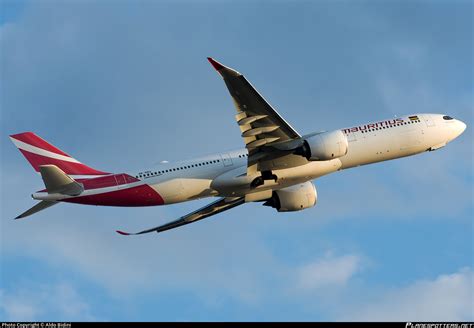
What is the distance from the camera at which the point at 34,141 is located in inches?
2415

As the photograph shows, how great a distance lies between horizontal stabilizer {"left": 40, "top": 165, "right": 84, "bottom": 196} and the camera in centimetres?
5534

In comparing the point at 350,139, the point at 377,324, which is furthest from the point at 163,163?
the point at 377,324

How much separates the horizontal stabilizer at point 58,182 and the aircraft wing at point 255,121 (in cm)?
1220

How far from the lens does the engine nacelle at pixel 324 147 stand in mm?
57250

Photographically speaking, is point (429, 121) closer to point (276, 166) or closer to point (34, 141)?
point (276, 166)

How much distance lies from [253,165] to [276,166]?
64.6 inches

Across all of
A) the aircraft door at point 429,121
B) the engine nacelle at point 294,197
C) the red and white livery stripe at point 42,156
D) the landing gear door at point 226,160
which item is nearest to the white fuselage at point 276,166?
the landing gear door at point 226,160

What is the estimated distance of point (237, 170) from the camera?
6034 cm

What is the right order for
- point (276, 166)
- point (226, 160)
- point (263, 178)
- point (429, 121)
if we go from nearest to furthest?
point (276, 166) → point (263, 178) → point (226, 160) → point (429, 121)

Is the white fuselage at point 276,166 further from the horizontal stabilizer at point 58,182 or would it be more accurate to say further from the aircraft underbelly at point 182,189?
the horizontal stabilizer at point 58,182

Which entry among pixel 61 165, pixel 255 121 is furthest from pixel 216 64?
pixel 61 165
